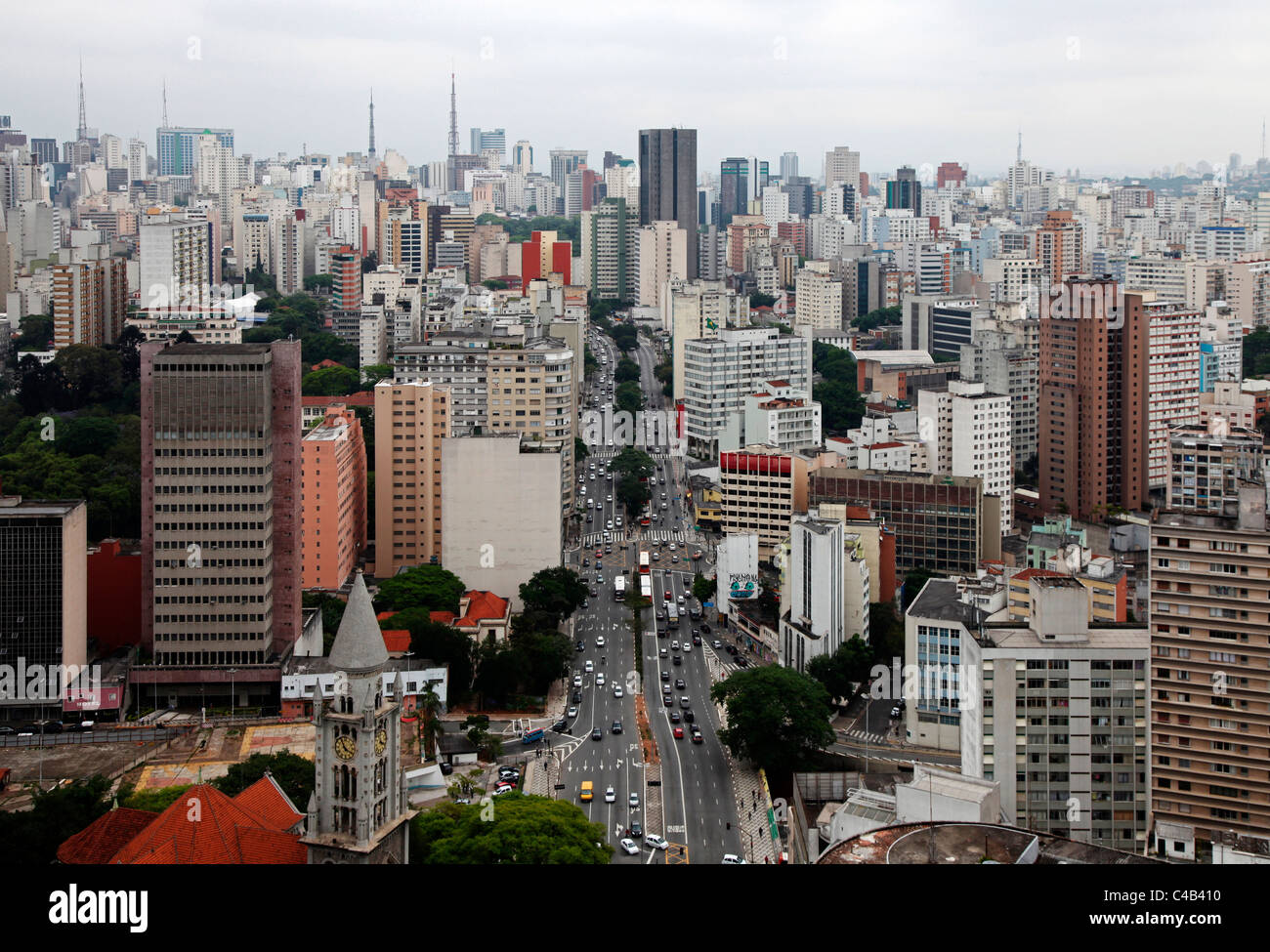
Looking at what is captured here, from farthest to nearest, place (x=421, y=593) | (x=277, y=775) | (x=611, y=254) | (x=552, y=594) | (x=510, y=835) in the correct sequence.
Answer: (x=611, y=254), (x=552, y=594), (x=421, y=593), (x=277, y=775), (x=510, y=835)

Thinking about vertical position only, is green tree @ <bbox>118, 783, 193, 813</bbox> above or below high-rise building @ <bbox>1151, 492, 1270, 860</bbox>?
below

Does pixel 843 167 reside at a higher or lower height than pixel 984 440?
higher

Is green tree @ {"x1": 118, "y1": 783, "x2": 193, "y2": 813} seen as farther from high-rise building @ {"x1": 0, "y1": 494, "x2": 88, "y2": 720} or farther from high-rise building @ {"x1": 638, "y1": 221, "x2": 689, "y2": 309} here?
high-rise building @ {"x1": 638, "y1": 221, "x2": 689, "y2": 309}

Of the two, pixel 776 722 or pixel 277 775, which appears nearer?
pixel 277 775

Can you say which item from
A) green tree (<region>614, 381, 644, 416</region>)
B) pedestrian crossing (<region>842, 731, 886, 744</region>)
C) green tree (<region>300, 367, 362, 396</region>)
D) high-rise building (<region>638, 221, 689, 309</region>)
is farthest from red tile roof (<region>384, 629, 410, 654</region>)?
high-rise building (<region>638, 221, 689, 309</region>)

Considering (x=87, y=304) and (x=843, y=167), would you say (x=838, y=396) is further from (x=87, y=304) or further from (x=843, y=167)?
(x=843, y=167)

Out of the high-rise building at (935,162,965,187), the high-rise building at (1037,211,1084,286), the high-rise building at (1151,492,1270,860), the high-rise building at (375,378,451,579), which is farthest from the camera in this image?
the high-rise building at (935,162,965,187)

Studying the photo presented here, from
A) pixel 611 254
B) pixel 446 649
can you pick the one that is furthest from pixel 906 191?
pixel 446 649

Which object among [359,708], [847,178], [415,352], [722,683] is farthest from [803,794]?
[847,178]
